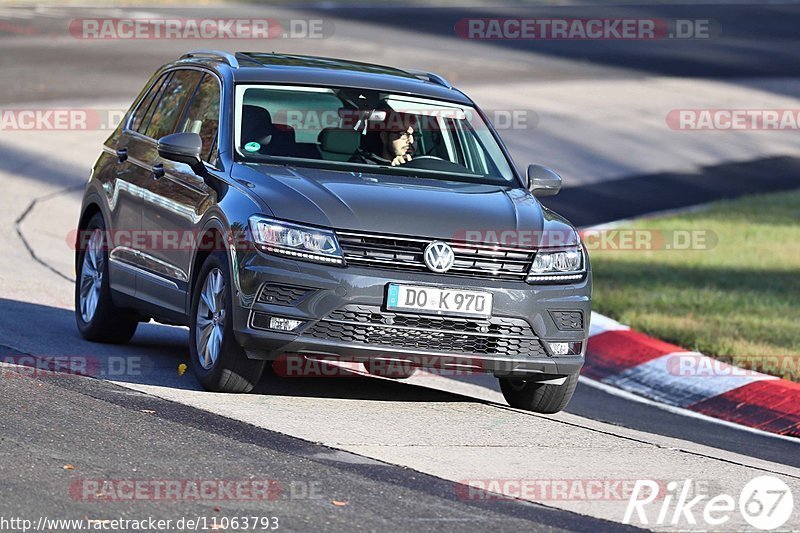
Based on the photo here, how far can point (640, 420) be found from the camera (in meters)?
9.64

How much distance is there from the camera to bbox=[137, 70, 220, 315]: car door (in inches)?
354

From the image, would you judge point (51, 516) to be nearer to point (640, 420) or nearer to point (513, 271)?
point (513, 271)

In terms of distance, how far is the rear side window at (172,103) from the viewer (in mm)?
10000

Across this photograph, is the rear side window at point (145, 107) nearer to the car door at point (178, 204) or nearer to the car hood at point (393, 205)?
the car door at point (178, 204)

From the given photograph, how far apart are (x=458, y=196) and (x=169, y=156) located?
1588mm

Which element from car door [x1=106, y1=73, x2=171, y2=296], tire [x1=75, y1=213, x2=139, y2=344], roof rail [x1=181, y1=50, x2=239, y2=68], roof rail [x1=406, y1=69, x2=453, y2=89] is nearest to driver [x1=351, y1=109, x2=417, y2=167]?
roof rail [x1=406, y1=69, x2=453, y2=89]

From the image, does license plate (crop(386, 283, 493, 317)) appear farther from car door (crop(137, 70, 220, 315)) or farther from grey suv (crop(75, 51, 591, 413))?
car door (crop(137, 70, 220, 315))

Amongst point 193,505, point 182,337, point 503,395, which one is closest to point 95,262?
point 182,337

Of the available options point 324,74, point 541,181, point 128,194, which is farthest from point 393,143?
point 128,194

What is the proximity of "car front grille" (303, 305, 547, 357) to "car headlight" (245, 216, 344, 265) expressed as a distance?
0.28 metres

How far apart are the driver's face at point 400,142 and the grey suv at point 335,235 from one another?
0.01m

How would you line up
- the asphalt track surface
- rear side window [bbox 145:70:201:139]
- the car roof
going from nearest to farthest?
the asphalt track surface → the car roof → rear side window [bbox 145:70:201:139]

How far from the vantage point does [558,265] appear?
28.1 feet

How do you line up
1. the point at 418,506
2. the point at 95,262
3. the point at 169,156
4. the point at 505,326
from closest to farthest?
the point at 418,506, the point at 505,326, the point at 169,156, the point at 95,262
